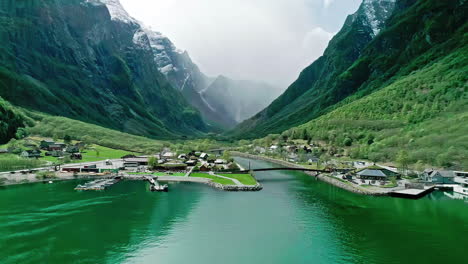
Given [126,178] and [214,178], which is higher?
[214,178]

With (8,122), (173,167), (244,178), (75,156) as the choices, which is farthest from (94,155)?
(244,178)

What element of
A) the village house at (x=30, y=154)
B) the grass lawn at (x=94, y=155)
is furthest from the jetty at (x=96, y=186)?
the village house at (x=30, y=154)

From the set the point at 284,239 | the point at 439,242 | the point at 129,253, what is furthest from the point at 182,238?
the point at 439,242

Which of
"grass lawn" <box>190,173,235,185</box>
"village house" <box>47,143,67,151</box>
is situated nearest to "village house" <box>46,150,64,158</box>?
"village house" <box>47,143,67,151</box>

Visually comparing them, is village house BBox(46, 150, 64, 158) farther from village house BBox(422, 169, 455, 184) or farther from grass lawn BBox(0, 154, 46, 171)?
Result: village house BBox(422, 169, 455, 184)

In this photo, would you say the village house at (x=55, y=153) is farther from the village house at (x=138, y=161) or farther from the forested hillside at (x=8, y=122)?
the forested hillside at (x=8, y=122)

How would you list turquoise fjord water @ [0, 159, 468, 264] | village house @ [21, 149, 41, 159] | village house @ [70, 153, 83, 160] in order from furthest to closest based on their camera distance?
village house @ [70, 153, 83, 160], village house @ [21, 149, 41, 159], turquoise fjord water @ [0, 159, 468, 264]

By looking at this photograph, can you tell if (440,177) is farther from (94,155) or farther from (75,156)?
(94,155)
